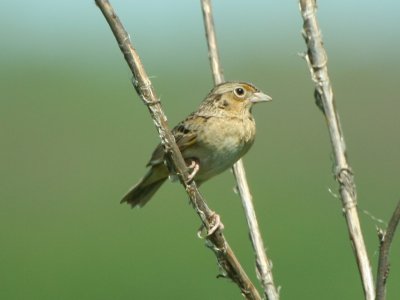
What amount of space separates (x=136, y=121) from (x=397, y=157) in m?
4.31

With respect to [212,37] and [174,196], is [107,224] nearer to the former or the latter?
[174,196]

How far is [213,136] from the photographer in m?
4.55

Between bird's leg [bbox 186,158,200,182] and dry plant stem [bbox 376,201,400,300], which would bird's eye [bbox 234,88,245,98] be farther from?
dry plant stem [bbox 376,201,400,300]

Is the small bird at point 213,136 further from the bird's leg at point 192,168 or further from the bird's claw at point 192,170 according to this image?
the bird's claw at point 192,170

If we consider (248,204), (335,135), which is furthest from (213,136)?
(335,135)

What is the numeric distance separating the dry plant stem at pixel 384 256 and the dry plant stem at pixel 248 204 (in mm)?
404

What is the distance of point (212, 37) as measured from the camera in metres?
3.10

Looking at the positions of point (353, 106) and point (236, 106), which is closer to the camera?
point (236, 106)

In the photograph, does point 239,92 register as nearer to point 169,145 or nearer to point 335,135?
point 335,135

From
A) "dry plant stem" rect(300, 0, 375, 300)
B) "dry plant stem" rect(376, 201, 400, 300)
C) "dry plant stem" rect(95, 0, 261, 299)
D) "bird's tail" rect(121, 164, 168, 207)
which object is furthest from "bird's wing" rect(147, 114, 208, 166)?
"dry plant stem" rect(376, 201, 400, 300)

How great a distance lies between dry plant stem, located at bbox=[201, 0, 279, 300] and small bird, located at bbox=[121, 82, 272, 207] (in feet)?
3.46

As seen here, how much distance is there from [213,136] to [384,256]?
2340 mm

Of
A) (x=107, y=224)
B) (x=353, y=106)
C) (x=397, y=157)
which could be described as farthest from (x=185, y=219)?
(x=353, y=106)

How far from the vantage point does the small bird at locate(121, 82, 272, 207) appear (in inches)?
175
